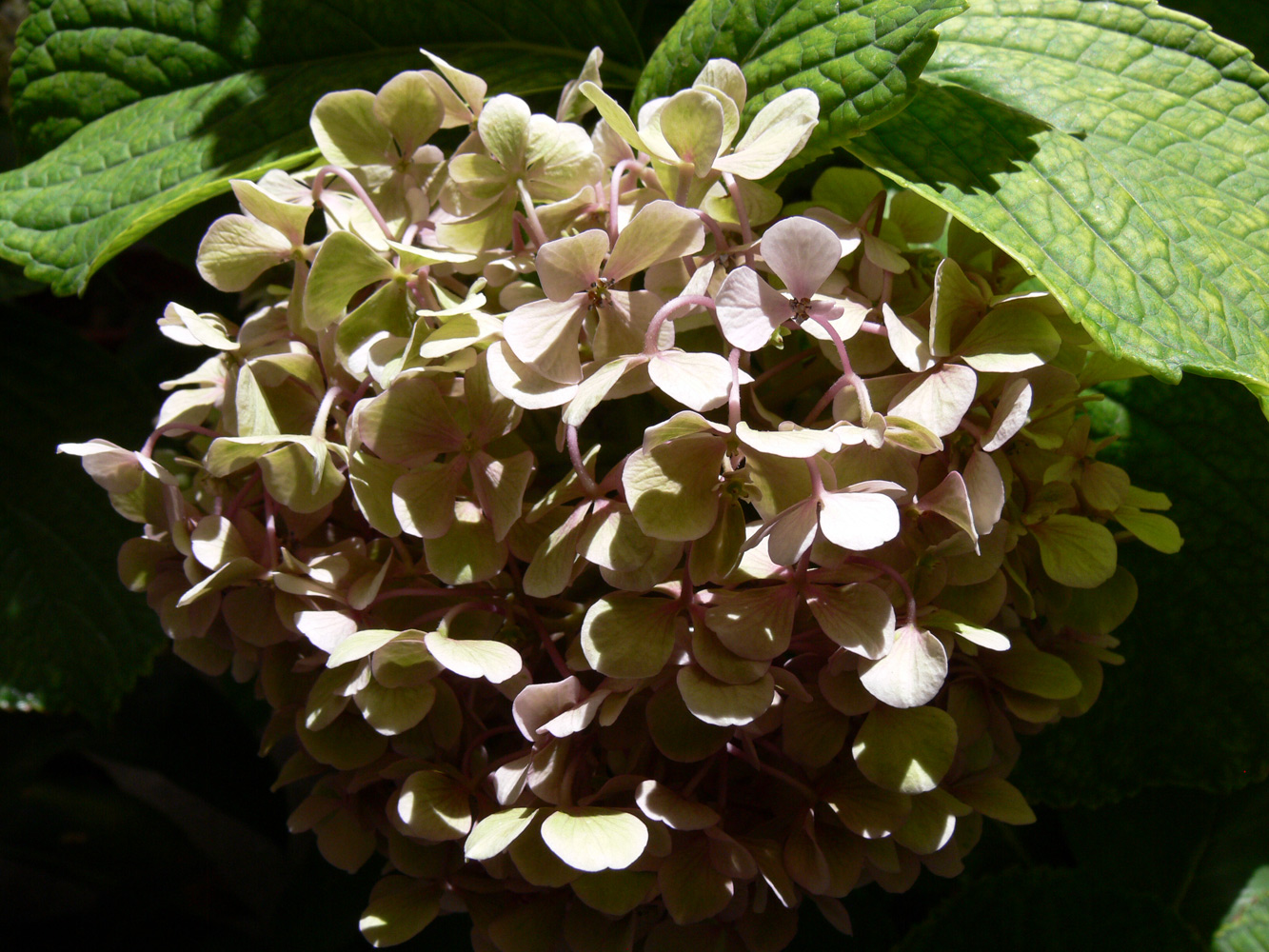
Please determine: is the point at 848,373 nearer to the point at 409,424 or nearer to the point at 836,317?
the point at 836,317

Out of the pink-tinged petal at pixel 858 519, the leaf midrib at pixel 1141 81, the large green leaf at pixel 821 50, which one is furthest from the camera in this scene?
the leaf midrib at pixel 1141 81

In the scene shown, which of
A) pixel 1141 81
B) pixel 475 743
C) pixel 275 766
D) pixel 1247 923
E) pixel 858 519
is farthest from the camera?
pixel 275 766

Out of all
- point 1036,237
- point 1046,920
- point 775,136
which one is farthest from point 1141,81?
point 1046,920

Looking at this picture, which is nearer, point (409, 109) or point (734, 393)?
point (734, 393)

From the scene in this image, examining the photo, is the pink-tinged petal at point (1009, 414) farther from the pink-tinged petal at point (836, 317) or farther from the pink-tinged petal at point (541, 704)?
the pink-tinged petal at point (541, 704)

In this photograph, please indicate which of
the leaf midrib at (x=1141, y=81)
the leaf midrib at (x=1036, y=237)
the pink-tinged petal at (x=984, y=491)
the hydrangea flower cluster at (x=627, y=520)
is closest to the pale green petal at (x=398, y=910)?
the hydrangea flower cluster at (x=627, y=520)

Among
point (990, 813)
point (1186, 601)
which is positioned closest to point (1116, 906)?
point (1186, 601)

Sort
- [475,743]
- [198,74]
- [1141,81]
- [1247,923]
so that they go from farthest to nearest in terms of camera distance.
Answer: [1247,923] → [198,74] → [1141,81] → [475,743]
